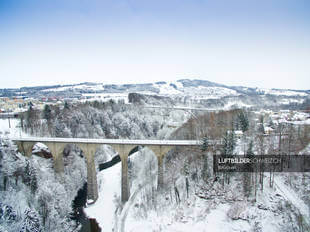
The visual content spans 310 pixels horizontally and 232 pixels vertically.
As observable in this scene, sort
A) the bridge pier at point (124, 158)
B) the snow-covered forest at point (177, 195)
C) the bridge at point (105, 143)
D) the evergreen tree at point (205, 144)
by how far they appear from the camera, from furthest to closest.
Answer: the bridge pier at point (124, 158), the bridge at point (105, 143), the evergreen tree at point (205, 144), the snow-covered forest at point (177, 195)

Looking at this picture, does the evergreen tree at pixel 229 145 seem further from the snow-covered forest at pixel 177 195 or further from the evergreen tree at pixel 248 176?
the evergreen tree at pixel 248 176

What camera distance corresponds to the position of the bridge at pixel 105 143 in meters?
30.4

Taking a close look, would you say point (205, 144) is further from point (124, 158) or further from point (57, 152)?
point (57, 152)

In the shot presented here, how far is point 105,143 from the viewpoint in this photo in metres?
30.2

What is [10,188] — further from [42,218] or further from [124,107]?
[124,107]

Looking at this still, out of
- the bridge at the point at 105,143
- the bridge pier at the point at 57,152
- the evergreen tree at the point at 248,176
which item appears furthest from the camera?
the bridge pier at the point at 57,152

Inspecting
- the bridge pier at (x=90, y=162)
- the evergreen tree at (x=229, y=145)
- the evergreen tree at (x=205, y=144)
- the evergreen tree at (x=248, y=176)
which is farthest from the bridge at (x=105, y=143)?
the evergreen tree at (x=248, y=176)

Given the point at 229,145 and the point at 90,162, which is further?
the point at 90,162

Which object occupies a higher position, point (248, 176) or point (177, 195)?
A: point (248, 176)

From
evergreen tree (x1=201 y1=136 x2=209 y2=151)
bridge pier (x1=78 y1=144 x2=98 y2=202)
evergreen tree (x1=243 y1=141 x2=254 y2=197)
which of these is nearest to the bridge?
bridge pier (x1=78 y1=144 x2=98 y2=202)

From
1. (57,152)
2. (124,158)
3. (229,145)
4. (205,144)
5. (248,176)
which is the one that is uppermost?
(229,145)

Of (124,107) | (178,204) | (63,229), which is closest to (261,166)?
(178,204)

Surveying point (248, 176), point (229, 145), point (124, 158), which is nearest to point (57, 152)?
point (124, 158)

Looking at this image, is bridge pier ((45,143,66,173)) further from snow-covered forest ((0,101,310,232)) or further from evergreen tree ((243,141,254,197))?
evergreen tree ((243,141,254,197))
